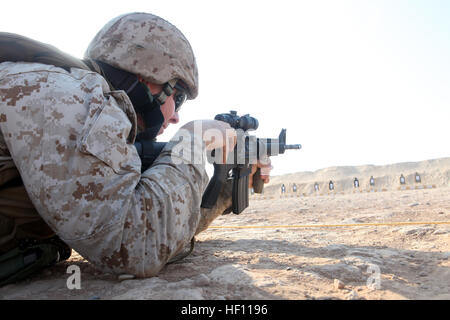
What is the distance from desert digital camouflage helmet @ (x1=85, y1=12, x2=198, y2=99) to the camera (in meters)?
1.96

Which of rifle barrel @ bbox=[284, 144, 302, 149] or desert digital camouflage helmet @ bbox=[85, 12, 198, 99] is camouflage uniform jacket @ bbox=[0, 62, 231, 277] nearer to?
desert digital camouflage helmet @ bbox=[85, 12, 198, 99]

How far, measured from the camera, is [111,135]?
1.31 metres

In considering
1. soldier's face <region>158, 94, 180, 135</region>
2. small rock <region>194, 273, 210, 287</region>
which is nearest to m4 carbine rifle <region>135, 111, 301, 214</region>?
soldier's face <region>158, 94, 180, 135</region>

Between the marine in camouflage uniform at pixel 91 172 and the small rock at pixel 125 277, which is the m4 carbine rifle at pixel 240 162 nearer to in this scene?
the marine in camouflage uniform at pixel 91 172

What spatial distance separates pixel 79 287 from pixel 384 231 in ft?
7.90

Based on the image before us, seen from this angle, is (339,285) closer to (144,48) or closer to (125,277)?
(125,277)

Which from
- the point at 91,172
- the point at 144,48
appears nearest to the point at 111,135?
the point at 91,172

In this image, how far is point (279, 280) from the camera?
1425 mm

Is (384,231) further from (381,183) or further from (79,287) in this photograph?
(381,183)

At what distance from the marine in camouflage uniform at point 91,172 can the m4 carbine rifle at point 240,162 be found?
3.22ft

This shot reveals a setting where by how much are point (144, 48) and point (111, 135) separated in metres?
0.89

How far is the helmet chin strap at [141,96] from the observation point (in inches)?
76.9

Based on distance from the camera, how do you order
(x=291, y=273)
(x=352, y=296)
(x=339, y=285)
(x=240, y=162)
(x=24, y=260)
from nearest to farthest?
(x=352, y=296) → (x=339, y=285) → (x=24, y=260) → (x=291, y=273) → (x=240, y=162)

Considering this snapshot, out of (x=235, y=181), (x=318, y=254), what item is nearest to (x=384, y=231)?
(x=318, y=254)
